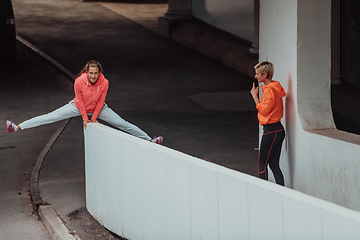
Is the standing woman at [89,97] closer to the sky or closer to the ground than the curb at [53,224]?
closer to the sky

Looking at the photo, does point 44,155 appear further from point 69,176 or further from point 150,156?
point 150,156

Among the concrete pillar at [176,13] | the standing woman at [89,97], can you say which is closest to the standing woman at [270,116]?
the standing woman at [89,97]

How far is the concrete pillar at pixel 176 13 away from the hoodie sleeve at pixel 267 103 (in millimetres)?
14538

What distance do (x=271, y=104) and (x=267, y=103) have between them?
51mm

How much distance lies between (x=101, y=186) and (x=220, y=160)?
2.68 metres

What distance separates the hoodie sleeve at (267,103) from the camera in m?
6.71

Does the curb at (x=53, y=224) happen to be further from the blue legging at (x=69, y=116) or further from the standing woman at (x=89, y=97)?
the blue legging at (x=69, y=116)

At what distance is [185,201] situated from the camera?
17.4 feet

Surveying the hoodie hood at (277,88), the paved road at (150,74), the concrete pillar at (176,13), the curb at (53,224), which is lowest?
the curb at (53,224)

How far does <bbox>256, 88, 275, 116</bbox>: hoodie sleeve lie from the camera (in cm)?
671

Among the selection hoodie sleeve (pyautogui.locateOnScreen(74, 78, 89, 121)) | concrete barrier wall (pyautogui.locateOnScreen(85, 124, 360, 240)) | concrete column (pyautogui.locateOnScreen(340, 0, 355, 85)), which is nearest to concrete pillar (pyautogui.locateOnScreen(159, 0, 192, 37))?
concrete column (pyautogui.locateOnScreen(340, 0, 355, 85))

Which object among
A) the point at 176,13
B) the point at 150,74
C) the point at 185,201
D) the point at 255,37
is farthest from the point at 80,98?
the point at 176,13

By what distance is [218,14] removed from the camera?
19359 mm

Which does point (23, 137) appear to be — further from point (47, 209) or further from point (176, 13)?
point (176, 13)
